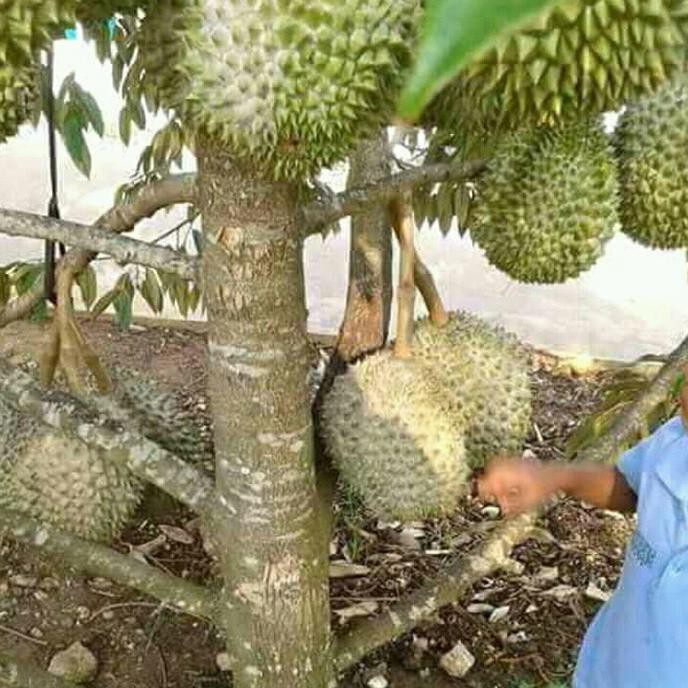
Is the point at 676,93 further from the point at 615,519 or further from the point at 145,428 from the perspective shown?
the point at 615,519

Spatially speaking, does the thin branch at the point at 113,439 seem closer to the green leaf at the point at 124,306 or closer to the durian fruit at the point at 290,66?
the durian fruit at the point at 290,66

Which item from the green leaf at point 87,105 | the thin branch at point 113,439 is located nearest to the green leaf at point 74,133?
the green leaf at point 87,105

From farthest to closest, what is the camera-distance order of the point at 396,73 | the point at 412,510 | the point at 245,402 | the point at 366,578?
the point at 366,578, the point at 412,510, the point at 245,402, the point at 396,73

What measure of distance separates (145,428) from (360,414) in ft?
0.78

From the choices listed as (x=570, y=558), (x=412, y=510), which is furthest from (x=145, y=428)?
(x=570, y=558)

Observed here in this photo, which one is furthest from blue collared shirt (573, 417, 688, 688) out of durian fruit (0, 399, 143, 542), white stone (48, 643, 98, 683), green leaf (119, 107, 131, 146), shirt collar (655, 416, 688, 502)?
green leaf (119, 107, 131, 146)

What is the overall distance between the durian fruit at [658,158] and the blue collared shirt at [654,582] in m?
0.23

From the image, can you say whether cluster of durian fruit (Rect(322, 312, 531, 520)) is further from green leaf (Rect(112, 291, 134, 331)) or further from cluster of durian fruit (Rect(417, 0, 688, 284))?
green leaf (Rect(112, 291, 134, 331))

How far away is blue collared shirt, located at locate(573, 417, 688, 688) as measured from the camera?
95cm

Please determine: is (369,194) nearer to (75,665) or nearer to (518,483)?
(518,483)

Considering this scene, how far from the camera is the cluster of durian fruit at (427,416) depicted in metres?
0.90

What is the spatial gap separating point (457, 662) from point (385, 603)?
160 mm

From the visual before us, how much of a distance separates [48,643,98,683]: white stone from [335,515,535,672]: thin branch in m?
0.42

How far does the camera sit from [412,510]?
93 cm
